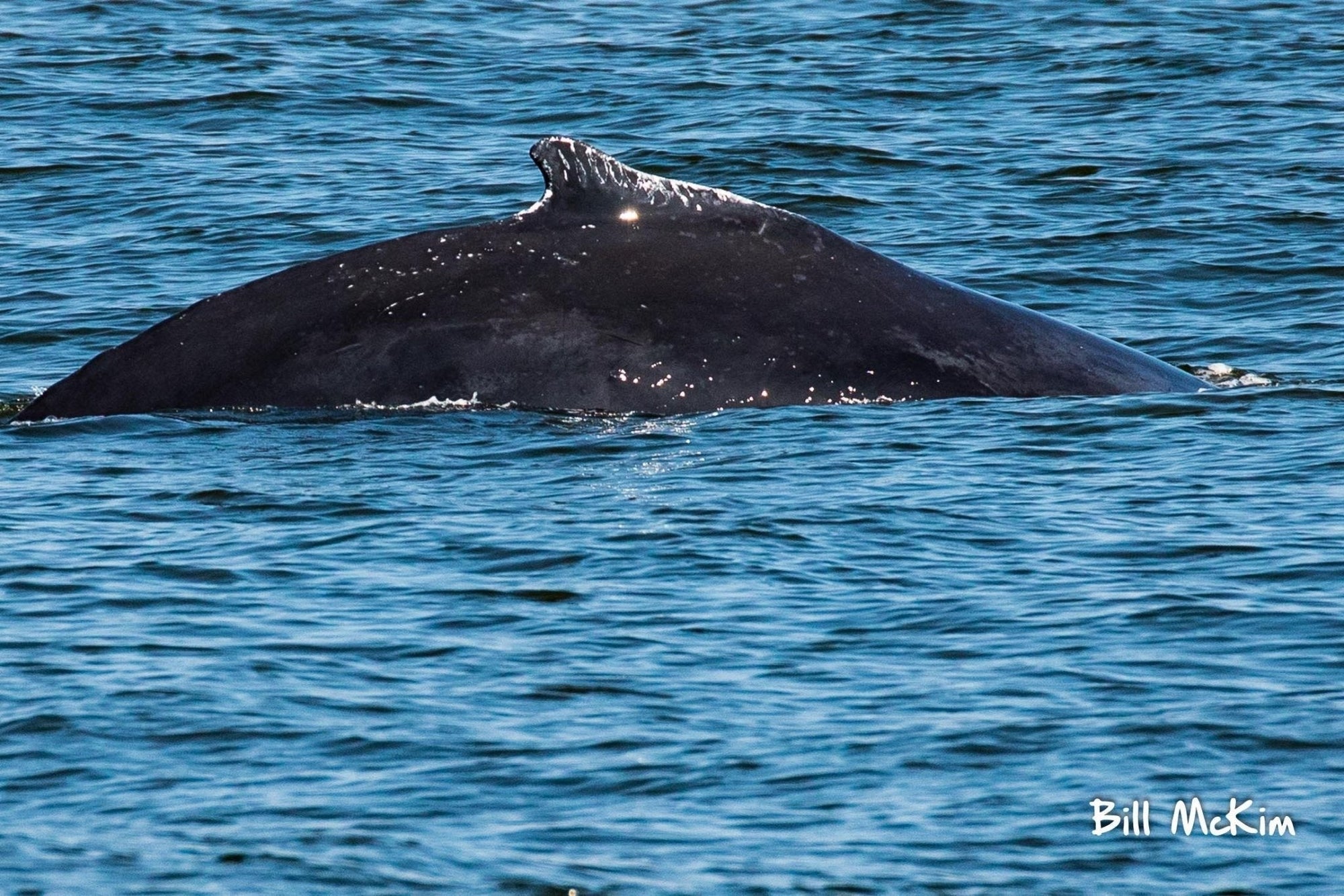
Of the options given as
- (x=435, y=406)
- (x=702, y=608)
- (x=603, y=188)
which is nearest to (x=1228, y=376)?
(x=603, y=188)

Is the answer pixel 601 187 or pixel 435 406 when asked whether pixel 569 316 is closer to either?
pixel 601 187

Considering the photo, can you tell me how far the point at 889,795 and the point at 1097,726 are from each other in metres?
0.96

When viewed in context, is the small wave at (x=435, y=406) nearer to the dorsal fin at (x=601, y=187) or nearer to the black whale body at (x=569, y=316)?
the black whale body at (x=569, y=316)

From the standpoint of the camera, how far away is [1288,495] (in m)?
12.4

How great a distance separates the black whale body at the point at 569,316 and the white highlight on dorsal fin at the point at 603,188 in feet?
0.03

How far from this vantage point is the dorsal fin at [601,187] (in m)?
12.8

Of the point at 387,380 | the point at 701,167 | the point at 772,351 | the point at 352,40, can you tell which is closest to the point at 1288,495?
the point at 772,351

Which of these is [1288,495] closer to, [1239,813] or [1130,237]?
[1239,813]

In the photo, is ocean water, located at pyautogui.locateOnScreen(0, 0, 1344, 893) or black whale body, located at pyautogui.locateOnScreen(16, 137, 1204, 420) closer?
ocean water, located at pyautogui.locateOnScreen(0, 0, 1344, 893)

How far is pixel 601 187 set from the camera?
42.6 feet
